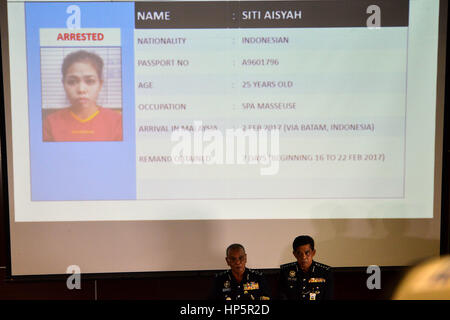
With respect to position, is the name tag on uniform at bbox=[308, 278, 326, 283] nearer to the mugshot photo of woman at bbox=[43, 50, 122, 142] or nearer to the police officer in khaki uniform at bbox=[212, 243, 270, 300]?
the police officer in khaki uniform at bbox=[212, 243, 270, 300]

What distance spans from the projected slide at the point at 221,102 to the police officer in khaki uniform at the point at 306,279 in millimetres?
431

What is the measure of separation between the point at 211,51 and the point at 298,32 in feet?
1.93

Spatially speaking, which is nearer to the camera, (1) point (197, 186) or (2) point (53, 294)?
(1) point (197, 186)

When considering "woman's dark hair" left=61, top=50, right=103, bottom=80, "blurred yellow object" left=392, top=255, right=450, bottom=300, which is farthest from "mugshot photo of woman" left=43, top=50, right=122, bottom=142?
"blurred yellow object" left=392, top=255, right=450, bottom=300

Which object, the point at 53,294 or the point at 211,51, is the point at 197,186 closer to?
the point at 211,51

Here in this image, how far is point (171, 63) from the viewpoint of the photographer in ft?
8.11

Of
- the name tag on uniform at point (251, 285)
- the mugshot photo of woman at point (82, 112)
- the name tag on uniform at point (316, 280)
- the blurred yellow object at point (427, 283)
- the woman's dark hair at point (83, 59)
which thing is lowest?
the name tag on uniform at point (251, 285)

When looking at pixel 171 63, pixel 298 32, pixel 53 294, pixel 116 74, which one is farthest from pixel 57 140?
pixel 298 32

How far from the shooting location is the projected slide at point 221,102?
245 cm

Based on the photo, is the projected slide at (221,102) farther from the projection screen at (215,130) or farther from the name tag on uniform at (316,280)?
the name tag on uniform at (316,280)

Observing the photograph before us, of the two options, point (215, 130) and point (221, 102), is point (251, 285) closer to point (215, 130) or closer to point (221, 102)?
point (215, 130)

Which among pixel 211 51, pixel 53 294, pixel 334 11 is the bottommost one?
pixel 53 294

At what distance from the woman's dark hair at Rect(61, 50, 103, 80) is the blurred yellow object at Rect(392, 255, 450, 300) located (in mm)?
2351

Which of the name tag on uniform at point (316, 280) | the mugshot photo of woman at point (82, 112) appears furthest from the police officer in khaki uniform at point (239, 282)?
the mugshot photo of woman at point (82, 112)
